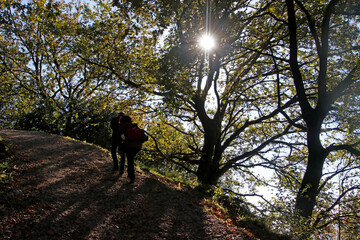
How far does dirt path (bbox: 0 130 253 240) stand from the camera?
13.8 feet

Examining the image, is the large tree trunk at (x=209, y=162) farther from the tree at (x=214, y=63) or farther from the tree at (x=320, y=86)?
the tree at (x=320, y=86)

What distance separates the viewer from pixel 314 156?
7.58m

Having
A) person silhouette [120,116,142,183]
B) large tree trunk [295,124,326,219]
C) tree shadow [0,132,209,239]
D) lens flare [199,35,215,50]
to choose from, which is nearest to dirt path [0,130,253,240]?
tree shadow [0,132,209,239]

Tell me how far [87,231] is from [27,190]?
86.5 inches

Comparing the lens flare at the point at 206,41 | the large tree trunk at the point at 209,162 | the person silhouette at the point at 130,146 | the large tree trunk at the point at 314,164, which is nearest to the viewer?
the person silhouette at the point at 130,146

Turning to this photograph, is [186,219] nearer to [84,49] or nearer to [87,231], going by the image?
[87,231]

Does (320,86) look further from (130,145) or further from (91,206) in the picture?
(91,206)

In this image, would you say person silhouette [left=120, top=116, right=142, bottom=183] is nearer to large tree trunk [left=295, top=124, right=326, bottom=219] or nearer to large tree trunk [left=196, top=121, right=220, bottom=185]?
large tree trunk [left=295, top=124, right=326, bottom=219]

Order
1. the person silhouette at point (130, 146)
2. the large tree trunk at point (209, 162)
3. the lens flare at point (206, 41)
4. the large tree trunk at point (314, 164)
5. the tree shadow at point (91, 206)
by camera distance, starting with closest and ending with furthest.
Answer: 1. the tree shadow at point (91, 206)
2. the person silhouette at point (130, 146)
3. the large tree trunk at point (314, 164)
4. the lens flare at point (206, 41)
5. the large tree trunk at point (209, 162)

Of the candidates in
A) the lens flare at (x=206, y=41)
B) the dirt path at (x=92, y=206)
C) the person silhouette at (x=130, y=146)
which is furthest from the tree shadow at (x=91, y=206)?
the lens flare at (x=206, y=41)

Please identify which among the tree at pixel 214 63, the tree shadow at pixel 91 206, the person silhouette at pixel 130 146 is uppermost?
the tree at pixel 214 63

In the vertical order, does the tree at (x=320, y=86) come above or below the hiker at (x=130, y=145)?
above

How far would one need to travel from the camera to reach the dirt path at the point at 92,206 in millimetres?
4191

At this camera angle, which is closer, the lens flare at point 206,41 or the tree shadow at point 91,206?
the tree shadow at point 91,206
